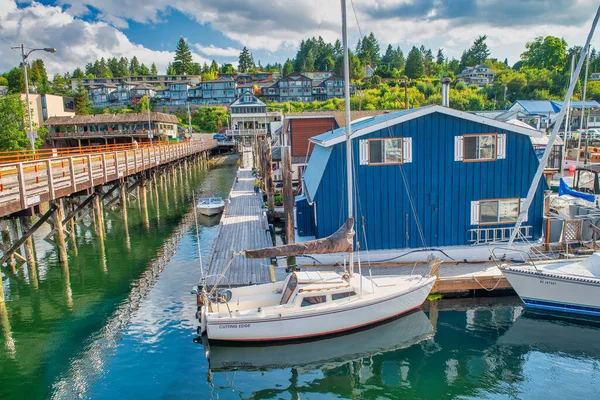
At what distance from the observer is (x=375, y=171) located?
18.2 metres

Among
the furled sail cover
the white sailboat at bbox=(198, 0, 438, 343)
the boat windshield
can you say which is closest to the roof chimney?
the white sailboat at bbox=(198, 0, 438, 343)

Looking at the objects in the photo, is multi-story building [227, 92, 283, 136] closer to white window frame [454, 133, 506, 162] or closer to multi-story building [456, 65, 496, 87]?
multi-story building [456, 65, 496, 87]

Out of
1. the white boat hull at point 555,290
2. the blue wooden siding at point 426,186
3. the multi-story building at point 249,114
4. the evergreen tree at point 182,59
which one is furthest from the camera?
the evergreen tree at point 182,59

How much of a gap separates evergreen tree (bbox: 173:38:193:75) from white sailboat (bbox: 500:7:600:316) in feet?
560

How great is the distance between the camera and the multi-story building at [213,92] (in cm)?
12975

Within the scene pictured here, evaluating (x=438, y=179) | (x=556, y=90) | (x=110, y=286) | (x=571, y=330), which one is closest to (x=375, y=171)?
(x=438, y=179)

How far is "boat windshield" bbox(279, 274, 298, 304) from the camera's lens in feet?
46.0

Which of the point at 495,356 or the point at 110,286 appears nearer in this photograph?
the point at 495,356

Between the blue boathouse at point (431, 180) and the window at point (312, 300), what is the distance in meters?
5.07

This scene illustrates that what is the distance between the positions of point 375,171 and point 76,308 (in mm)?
12870

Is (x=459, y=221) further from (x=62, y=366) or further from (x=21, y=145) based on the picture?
(x=21, y=145)

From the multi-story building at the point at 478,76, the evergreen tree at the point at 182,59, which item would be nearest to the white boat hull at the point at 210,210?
the multi-story building at the point at 478,76

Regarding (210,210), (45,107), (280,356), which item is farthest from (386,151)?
(45,107)

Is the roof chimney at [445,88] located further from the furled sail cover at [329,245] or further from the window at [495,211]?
the furled sail cover at [329,245]
